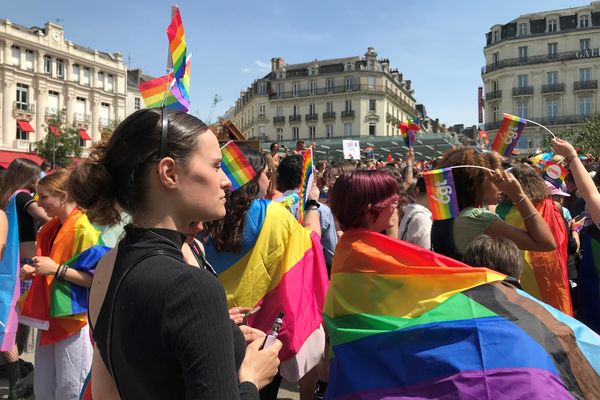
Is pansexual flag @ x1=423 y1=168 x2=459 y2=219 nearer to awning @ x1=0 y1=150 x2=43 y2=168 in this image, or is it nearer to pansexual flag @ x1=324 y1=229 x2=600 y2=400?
pansexual flag @ x1=324 y1=229 x2=600 y2=400

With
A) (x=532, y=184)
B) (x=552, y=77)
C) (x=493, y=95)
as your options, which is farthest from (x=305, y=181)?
(x=552, y=77)

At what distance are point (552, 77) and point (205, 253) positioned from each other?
5662cm

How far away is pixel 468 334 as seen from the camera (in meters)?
1.77

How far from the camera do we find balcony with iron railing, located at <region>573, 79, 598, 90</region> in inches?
1925

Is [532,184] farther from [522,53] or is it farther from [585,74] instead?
[522,53]

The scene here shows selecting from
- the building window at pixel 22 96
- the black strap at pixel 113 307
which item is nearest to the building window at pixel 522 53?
the building window at pixel 22 96

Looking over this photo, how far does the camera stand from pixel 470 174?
2881 millimetres

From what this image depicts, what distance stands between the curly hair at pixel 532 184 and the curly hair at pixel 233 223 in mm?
2022

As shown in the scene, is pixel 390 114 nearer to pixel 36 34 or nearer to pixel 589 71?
pixel 589 71

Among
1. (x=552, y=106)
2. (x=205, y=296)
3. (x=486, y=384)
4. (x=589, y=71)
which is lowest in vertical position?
(x=486, y=384)

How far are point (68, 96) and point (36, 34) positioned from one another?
5868 mm

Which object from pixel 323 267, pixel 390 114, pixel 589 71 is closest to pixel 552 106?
pixel 589 71

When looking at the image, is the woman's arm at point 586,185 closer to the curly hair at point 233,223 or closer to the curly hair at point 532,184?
the curly hair at point 532,184

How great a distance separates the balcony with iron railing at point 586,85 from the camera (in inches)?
1925
